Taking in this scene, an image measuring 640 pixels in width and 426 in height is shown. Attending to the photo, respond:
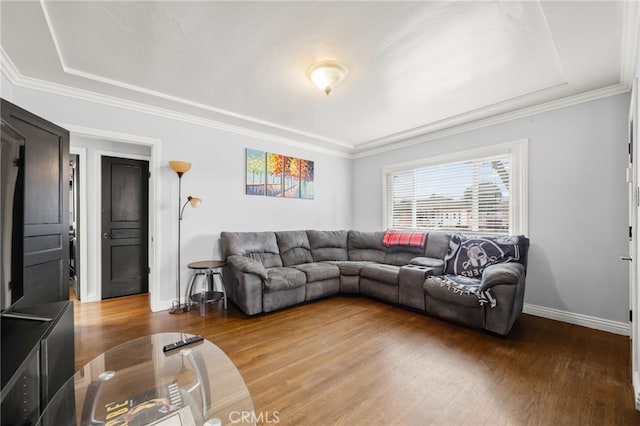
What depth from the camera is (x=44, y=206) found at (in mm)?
1971

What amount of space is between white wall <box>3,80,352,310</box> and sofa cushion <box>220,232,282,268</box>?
27 centimetres

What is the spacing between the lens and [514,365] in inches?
83.4

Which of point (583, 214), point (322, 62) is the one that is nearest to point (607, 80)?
point (583, 214)

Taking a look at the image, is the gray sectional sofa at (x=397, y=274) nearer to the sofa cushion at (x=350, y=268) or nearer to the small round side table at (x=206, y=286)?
the sofa cushion at (x=350, y=268)

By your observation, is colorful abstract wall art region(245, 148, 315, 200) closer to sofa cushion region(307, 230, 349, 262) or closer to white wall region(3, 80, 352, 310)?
white wall region(3, 80, 352, 310)

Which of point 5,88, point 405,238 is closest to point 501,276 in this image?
point 405,238

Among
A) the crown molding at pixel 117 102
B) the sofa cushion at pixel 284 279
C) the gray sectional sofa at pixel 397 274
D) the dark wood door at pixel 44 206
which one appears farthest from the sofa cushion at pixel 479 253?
the dark wood door at pixel 44 206

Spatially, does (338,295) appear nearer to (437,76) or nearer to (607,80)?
(437,76)

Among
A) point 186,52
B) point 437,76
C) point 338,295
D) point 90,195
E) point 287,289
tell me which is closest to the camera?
point 186,52

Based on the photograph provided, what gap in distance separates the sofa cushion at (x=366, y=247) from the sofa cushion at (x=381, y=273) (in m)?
0.56

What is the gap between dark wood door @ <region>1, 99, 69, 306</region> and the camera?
69.9 inches

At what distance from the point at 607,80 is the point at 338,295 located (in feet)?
12.8

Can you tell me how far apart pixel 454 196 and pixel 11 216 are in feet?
14.9

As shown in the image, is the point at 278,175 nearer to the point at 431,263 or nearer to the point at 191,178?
the point at 191,178
